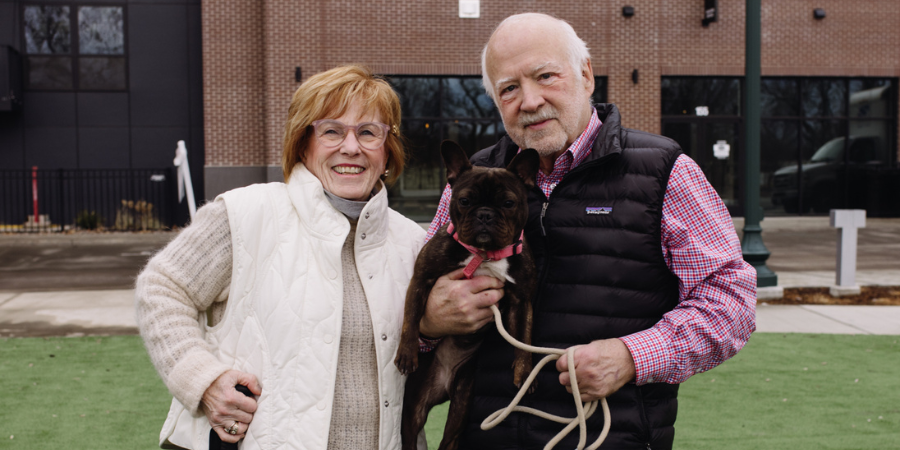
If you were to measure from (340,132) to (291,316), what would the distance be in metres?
0.63

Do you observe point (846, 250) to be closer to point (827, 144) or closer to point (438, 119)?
point (438, 119)

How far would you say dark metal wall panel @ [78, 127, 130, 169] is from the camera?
18.3 metres

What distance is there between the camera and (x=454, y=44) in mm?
Result: 17094

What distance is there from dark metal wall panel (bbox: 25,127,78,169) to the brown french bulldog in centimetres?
1871

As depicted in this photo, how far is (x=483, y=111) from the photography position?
17.7m

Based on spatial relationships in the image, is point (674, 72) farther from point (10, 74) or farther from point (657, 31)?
point (10, 74)

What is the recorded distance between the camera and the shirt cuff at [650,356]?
6.75 ft

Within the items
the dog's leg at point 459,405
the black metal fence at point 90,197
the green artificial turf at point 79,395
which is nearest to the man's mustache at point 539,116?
the dog's leg at point 459,405

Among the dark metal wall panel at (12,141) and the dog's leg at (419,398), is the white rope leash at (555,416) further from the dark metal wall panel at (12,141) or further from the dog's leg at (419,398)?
the dark metal wall panel at (12,141)

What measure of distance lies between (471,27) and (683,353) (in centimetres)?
1591

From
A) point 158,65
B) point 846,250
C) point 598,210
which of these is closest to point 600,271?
point 598,210

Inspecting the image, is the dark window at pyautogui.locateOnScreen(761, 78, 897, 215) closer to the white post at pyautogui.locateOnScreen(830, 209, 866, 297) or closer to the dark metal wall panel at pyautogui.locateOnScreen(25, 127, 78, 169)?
the white post at pyautogui.locateOnScreen(830, 209, 866, 297)

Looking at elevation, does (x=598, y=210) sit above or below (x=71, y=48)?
below

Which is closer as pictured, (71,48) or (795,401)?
(795,401)
